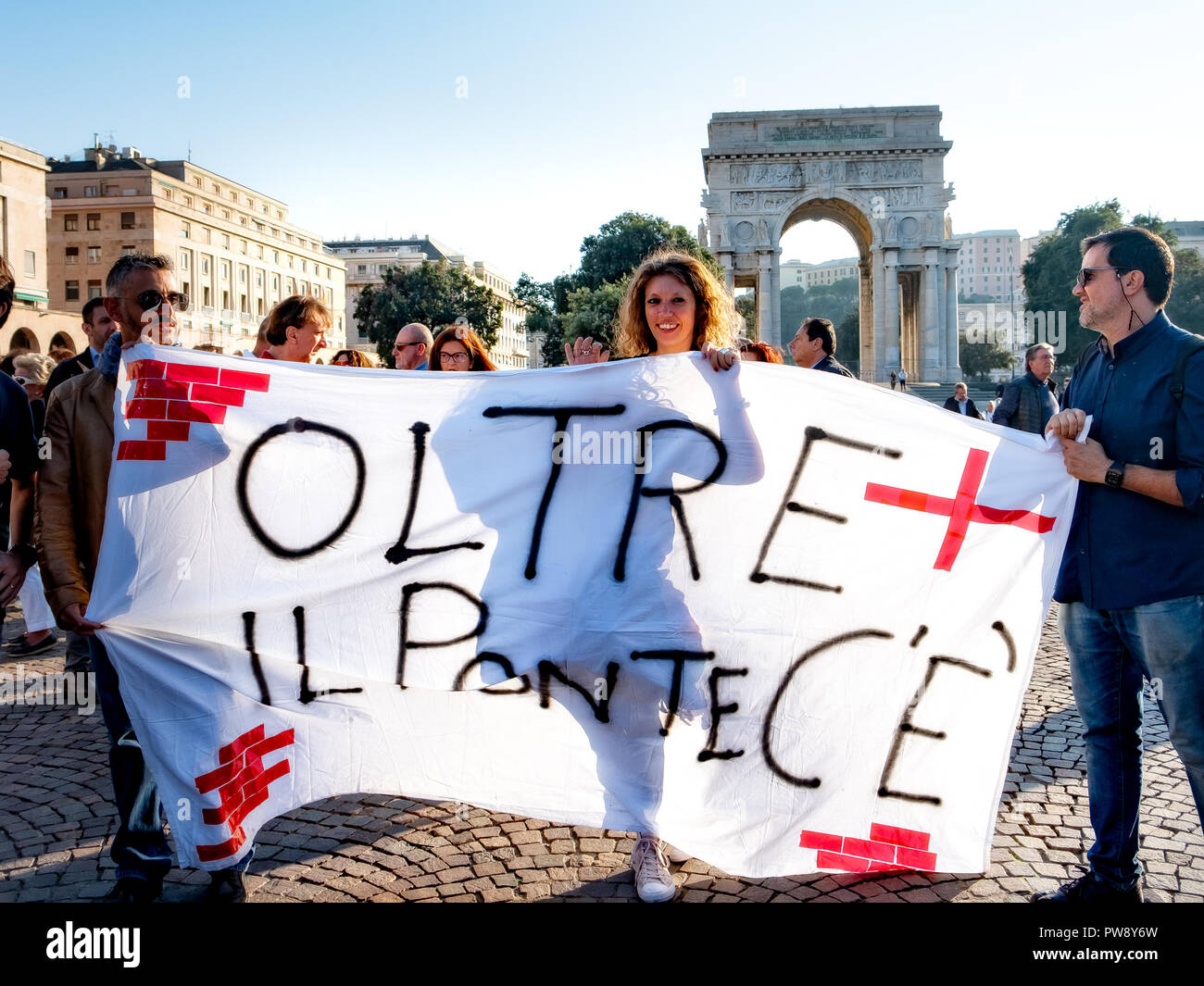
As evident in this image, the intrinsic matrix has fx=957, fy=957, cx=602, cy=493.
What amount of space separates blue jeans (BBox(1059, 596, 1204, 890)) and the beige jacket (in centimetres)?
394

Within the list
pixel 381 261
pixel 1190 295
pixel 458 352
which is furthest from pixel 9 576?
pixel 381 261

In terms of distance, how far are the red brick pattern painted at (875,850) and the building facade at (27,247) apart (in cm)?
5361

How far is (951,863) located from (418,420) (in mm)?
2751

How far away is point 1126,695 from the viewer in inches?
147


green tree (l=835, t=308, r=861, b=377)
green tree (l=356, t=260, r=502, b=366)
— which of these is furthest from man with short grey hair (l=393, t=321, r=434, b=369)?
green tree (l=835, t=308, r=861, b=377)

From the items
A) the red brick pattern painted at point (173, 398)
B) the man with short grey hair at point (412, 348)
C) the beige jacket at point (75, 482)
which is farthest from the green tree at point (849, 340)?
the beige jacket at point (75, 482)

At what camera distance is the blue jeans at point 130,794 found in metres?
3.68

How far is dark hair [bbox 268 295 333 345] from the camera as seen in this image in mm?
4863

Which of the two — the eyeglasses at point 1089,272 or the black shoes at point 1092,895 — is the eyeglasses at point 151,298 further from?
the black shoes at point 1092,895

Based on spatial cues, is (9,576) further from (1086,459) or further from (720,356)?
(1086,459)

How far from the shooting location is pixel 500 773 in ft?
12.4

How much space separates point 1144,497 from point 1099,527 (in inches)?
7.6
